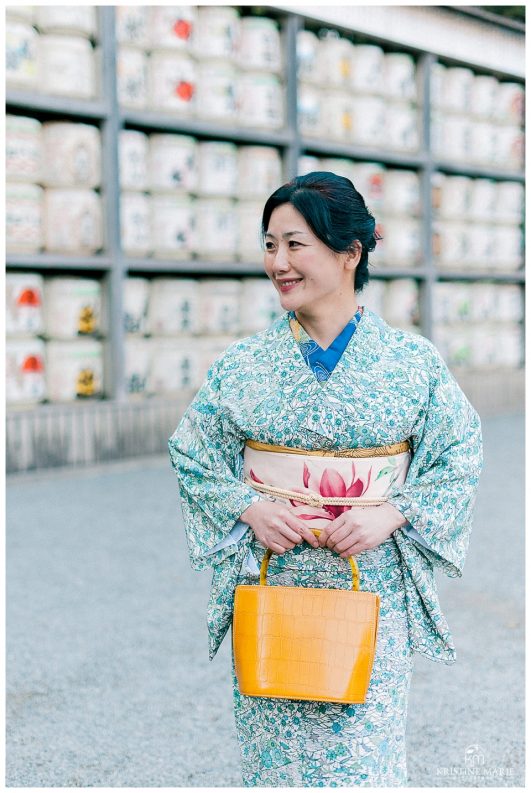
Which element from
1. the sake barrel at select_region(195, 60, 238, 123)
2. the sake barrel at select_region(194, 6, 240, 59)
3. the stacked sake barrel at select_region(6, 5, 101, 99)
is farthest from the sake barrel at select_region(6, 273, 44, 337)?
the sake barrel at select_region(194, 6, 240, 59)

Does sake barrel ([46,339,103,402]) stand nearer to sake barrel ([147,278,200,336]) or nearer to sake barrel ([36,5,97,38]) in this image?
sake barrel ([147,278,200,336])

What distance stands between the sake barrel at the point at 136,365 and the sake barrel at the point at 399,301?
8.09 ft

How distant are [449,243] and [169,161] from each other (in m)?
3.07

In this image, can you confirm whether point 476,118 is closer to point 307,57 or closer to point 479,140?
point 479,140

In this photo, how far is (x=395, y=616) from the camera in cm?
172

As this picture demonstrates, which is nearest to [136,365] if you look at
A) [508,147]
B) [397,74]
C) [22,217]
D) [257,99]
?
[22,217]

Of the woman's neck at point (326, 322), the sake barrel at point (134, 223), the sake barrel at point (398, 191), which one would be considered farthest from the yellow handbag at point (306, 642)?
the sake barrel at point (398, 191)

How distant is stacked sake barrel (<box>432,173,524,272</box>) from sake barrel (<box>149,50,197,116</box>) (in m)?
2.70

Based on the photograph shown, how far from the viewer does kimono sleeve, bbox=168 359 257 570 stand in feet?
5.66

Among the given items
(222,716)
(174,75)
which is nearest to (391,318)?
(174,75)

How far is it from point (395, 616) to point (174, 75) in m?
5.22

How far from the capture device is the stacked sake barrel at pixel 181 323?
6.29 m

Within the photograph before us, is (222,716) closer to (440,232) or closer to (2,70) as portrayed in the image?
(2,70)

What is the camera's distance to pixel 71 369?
5941 mm
